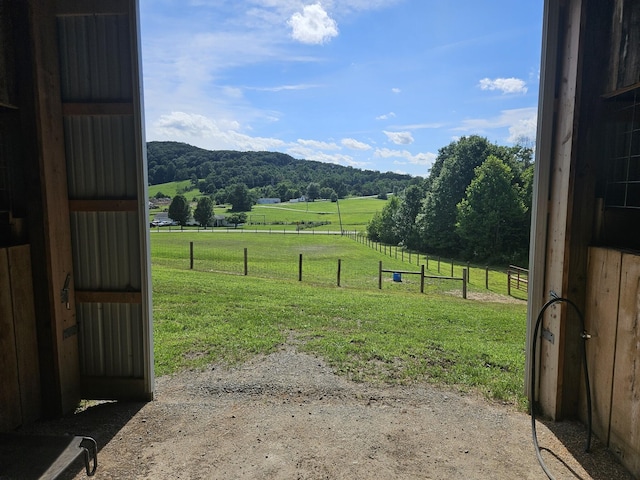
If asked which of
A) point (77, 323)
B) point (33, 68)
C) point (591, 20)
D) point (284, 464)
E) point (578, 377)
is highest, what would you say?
point (591, 20)

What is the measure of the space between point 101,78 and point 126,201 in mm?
1159

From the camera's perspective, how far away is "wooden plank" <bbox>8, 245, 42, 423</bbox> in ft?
10.2

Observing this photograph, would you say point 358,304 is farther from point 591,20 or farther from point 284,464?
point 591,20

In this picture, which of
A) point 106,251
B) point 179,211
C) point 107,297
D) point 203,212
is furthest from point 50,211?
point 203,212

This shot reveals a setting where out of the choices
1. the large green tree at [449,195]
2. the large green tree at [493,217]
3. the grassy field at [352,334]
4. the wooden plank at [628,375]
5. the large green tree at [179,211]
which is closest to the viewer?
the wooden plank at [628,375]

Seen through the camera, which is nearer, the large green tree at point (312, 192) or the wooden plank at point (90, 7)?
the wooden plank at point (90, 7)

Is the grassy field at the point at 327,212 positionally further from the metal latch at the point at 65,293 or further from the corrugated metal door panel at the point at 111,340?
the metal latch at the point at 65,293

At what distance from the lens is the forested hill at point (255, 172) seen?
82.0 m

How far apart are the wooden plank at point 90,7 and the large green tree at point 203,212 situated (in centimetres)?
5749

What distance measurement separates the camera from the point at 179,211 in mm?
57625

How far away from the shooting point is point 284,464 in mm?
2691

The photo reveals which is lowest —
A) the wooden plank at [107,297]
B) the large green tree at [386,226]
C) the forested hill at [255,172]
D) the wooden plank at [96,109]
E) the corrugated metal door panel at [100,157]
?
the large green tree at [386,226]

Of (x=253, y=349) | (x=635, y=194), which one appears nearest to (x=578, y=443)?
(x=635, y=194)

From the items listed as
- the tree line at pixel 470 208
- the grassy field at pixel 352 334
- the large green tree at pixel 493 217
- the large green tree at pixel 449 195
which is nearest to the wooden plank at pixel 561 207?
the grassy field at pixel 352 334
